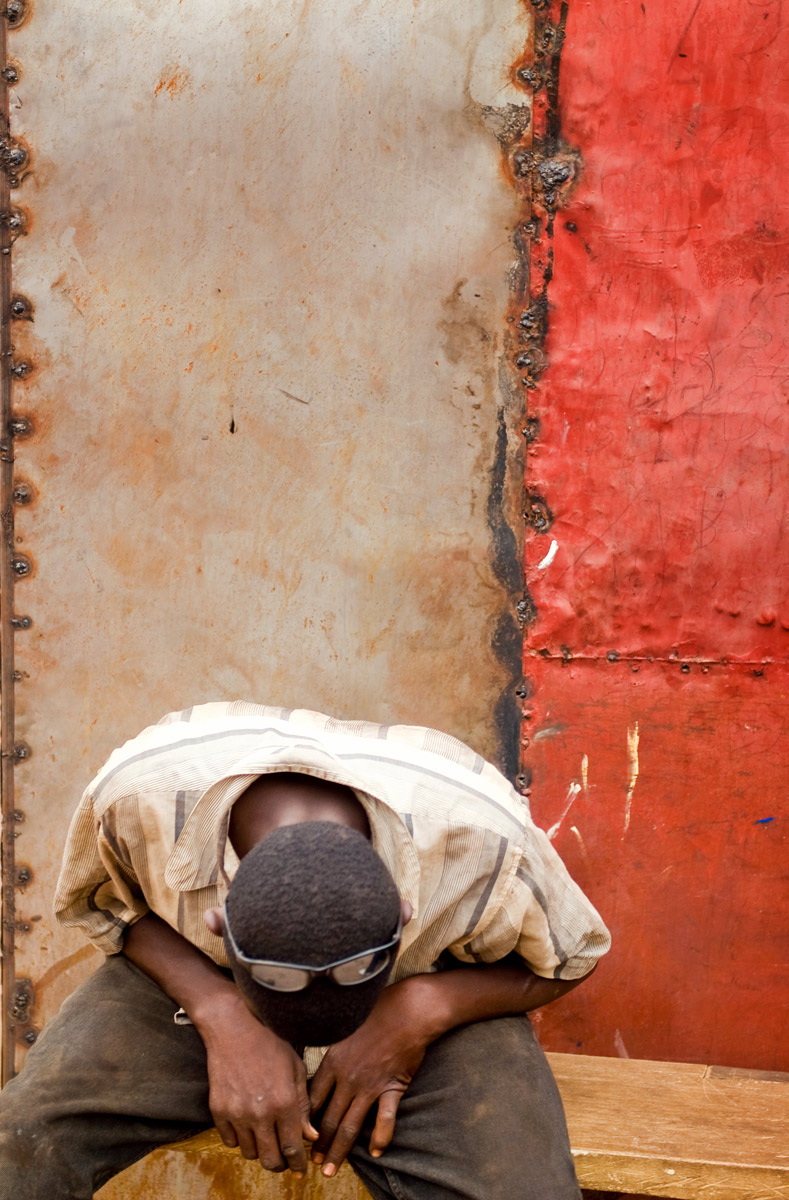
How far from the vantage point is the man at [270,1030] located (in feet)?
4.75

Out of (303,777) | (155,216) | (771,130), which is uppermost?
(771,130)

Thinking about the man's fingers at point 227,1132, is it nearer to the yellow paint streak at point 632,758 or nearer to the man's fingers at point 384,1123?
the man's fingers at point 384,1123

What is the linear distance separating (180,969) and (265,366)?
3.74ft

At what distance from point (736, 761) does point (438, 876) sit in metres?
0.79

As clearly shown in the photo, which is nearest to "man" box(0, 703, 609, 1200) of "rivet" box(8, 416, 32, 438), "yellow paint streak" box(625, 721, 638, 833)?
"yellow paint streak" box(625, 721, 638, 833)

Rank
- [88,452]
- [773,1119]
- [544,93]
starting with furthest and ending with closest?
[88,452], [544,93], [773,1119]

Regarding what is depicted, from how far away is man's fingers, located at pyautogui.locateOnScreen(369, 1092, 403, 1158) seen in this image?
1484mm

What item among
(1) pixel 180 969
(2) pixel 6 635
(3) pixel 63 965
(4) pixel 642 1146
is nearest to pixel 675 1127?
(4) pixel 642 1146

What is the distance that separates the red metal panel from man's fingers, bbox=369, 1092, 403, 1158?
0.68 m

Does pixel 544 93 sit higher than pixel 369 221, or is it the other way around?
pixel 544 93

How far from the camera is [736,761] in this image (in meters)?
2.02

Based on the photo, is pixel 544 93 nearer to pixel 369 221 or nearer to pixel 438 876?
pixel 369 221

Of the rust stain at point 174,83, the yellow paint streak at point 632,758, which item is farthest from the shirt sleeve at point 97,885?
the rust stain at point 174,83

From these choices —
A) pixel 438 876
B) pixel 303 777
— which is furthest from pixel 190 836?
pixel 438 876
